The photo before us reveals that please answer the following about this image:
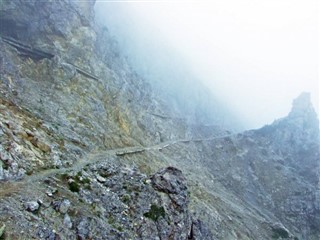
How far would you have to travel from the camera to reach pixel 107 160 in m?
73.8

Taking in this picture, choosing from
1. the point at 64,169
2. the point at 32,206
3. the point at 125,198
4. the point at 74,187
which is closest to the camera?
the point at 32,206

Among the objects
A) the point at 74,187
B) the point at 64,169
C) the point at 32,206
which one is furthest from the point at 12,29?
the point at 32,206

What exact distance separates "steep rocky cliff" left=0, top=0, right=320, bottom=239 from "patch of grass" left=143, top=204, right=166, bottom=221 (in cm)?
19

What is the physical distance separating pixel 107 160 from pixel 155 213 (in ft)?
72.0

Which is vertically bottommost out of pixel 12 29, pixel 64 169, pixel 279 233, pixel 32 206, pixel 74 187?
pixel 279 233

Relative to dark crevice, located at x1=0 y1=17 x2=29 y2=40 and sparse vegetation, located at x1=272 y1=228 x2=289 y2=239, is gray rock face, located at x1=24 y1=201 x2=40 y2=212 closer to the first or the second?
dark crevice, located at x1=0 y1=17 x2=29 y2=40

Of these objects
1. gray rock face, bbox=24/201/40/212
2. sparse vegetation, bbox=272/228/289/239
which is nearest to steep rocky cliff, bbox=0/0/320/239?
gray rock face, bbox=24/201/40/212

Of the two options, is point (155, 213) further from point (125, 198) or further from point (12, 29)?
point (12, 29)

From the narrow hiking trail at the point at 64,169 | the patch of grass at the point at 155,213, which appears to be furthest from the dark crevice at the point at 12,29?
the patch of grass at the point at 155,213

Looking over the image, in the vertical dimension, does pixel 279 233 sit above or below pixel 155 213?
below

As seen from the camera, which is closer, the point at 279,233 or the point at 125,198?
the point at 125,198

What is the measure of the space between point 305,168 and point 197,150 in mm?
62229

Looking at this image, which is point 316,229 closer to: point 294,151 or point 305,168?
point 305,168

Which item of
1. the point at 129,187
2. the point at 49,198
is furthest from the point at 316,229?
the point at 49,198
